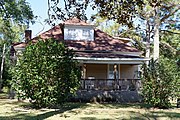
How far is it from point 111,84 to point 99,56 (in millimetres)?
2125

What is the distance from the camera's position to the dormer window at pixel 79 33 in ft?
73.9

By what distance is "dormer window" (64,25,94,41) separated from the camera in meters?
22.5

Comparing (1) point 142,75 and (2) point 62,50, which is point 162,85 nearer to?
(1) point 142,75

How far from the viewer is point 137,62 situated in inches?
770

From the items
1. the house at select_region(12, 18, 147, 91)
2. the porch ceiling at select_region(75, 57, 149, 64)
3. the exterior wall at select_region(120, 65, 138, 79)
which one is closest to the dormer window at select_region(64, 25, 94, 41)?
the house at select_region(12, 18, 147, 91)

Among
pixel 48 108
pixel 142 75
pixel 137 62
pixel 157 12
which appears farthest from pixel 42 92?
pixel 157 12

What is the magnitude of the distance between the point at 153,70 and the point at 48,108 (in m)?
5.56

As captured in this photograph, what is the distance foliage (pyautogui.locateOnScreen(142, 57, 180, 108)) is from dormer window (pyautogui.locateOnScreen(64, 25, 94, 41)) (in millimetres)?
9537

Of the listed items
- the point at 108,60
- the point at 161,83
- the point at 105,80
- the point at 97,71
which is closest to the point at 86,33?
the point at 97,71

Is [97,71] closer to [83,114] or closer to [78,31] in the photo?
[78,31]

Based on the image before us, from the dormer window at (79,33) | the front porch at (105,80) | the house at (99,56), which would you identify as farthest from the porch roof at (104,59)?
the dormer window at (79,33)

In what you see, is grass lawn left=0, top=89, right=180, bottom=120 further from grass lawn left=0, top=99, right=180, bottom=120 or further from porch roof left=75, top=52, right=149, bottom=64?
porch roof left=75, top=52, right=149, bottom=64

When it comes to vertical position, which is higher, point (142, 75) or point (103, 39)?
point (103, 39)

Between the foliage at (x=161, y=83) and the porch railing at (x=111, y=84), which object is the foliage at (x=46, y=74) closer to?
the foliage at (x=161, y=83)
